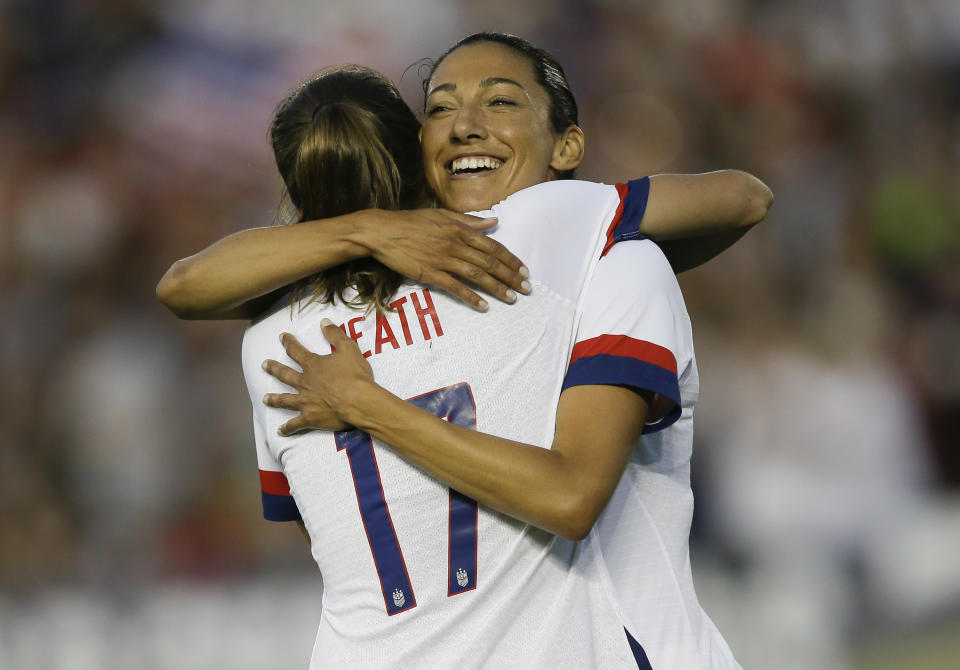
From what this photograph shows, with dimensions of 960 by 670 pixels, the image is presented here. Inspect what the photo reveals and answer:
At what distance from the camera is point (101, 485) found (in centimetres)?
494

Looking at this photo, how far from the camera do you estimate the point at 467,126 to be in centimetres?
221

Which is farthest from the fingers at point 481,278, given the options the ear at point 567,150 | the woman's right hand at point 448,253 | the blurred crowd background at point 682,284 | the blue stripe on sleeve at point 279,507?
the blurred crowd background at point 682,284

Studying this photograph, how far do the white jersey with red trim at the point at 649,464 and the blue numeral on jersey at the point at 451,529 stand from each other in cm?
19

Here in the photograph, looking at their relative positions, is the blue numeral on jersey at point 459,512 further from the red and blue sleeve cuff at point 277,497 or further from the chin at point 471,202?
the chin at point 471,202

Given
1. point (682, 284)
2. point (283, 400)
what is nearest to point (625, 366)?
point (283, 400)

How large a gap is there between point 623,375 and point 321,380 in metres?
0.49

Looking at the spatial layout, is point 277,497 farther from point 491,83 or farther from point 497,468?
point 491,83

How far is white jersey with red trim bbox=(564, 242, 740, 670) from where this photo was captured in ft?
5.48

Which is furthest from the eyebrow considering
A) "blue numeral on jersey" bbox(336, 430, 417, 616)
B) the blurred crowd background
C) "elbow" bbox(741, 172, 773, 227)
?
the blurred crowd background

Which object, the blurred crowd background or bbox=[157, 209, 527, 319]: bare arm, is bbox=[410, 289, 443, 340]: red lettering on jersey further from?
the blurred crowd background

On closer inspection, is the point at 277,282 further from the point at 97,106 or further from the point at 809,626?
the point at 97,106

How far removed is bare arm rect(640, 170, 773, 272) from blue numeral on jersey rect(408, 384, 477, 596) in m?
0.51

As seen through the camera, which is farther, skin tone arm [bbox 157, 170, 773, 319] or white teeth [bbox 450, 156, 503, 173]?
white teeth [bbox 450, 156, 503, 173]

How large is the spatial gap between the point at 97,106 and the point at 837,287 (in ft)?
13.3
